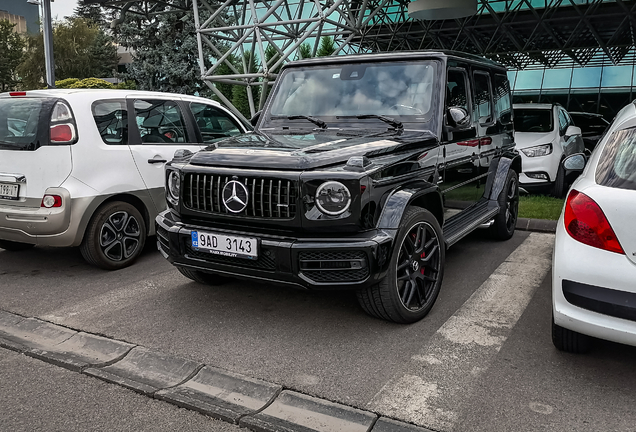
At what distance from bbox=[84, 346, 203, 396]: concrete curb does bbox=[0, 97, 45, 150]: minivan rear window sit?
2.52m

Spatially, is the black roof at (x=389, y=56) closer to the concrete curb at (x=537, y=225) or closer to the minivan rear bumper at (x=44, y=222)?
the minivan rear bumper at (x=44, y=222)

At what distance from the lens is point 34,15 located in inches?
3297

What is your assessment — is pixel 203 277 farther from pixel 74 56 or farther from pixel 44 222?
pixel 74 56

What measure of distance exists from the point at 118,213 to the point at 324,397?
3.24 metres

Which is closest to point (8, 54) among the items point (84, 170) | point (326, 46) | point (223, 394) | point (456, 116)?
point (326, 46)

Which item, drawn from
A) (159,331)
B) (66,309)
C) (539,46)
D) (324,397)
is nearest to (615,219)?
(324,397)

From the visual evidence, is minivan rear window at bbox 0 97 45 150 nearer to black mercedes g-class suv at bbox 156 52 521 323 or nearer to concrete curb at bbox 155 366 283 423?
black mercedes g-class suv at bbox 156 52 521 323

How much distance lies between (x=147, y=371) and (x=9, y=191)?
8.88 feet

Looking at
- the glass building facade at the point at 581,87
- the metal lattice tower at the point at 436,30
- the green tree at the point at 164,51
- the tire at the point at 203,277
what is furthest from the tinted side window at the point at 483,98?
the glass building facade at the point at 581,87

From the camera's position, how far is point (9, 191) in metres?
5.02

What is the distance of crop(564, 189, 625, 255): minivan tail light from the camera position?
9.55 feet

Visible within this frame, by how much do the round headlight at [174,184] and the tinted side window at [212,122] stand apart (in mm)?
2271

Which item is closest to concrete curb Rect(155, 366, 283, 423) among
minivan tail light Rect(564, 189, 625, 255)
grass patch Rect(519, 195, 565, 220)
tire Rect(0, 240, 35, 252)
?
minivan tail light Rect(564, 189, 625, 255)

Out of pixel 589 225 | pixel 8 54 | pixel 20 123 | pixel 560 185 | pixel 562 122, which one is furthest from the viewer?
pixel 8 54
